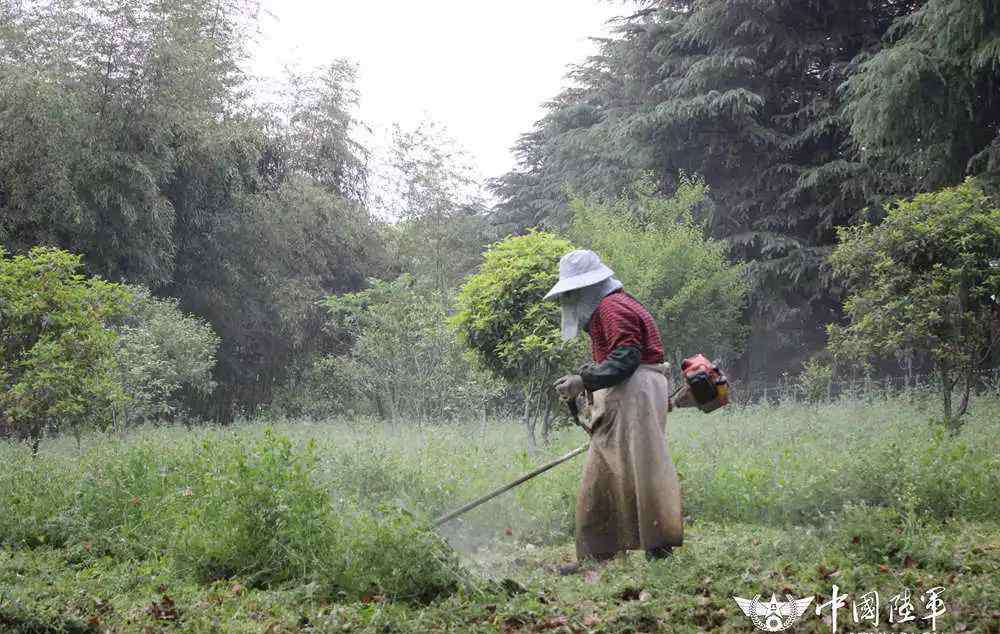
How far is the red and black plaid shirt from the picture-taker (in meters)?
5.80

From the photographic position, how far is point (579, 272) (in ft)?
20.1

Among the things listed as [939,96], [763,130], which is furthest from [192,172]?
[939,96]

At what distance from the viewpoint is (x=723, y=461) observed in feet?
29.3

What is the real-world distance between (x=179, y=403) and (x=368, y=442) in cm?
1049

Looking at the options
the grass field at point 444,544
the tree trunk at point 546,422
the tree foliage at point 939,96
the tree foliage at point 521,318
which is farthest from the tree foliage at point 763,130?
the grass field at point 444,544

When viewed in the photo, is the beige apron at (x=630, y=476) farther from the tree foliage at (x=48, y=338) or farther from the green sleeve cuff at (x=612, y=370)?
the tree foliage at (x=48, y=338)

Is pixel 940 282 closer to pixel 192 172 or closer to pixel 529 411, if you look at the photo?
pixel 529 411

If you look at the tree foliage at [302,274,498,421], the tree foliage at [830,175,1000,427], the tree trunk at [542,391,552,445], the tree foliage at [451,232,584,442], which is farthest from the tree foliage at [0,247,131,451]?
the tree foliage at [830,175,1000,427]

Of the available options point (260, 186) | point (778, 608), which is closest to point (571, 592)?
point (778, 608)

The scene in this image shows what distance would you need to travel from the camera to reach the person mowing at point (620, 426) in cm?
570

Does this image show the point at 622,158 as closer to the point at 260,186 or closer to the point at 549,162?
the point at 549,162

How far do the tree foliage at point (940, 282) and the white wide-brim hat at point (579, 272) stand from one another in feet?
21.1

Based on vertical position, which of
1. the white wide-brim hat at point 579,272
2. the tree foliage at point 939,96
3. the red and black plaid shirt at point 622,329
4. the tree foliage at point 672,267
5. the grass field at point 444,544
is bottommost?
the grass field at point 444,544

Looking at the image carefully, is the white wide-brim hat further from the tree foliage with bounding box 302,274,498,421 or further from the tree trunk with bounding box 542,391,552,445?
the tree foliage with bounding box 302,274,498,421
